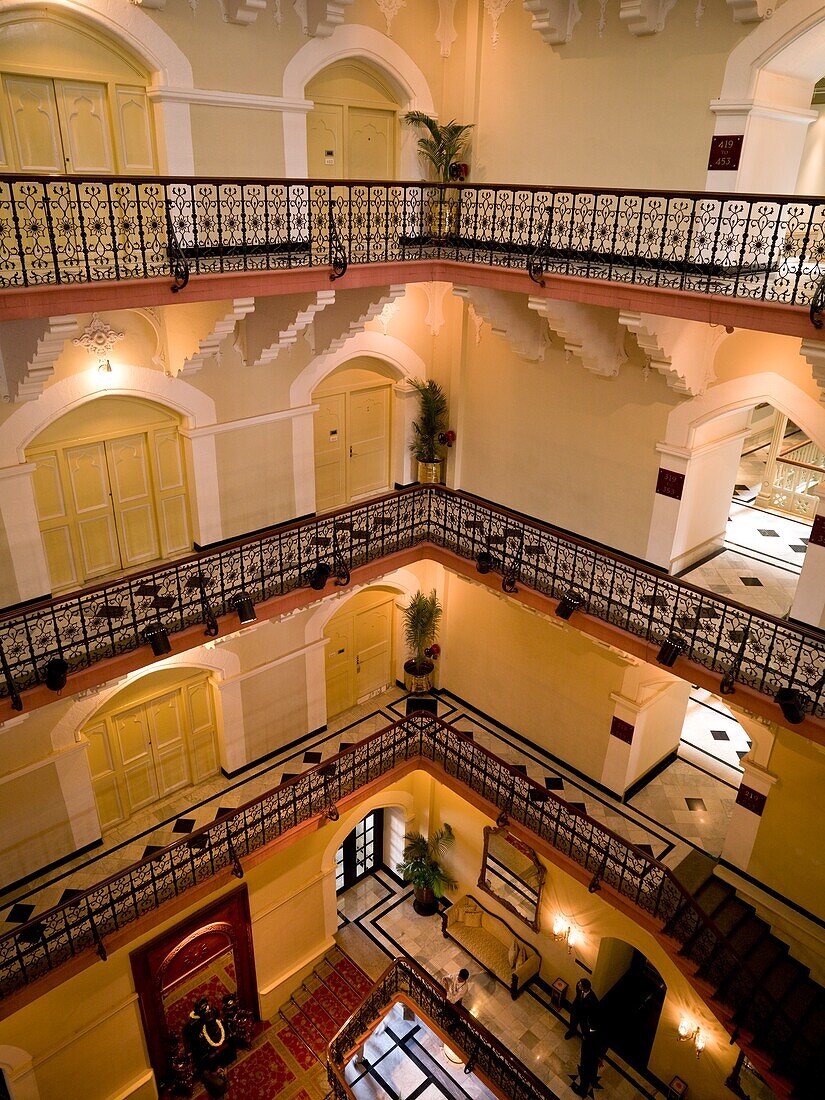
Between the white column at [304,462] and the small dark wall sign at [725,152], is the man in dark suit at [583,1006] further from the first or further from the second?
the small dark wall sign at [725,152]

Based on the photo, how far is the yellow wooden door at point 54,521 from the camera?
307 inches

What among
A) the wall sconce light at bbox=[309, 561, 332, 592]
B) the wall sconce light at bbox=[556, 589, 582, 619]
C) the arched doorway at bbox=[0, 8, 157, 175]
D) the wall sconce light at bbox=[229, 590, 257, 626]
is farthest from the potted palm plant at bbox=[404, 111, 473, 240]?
the wall sconce light at bbox=[229, 590, 257, 626]

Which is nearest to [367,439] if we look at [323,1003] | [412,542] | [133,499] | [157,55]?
[412,542]

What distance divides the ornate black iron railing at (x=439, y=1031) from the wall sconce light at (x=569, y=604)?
199 inches

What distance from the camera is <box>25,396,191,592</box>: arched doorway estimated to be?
7906 millimetres

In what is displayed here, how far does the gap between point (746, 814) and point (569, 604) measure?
3070 mm

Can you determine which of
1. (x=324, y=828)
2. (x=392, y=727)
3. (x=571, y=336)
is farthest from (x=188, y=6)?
(x=324, y=828)

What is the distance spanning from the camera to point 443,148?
380 inches

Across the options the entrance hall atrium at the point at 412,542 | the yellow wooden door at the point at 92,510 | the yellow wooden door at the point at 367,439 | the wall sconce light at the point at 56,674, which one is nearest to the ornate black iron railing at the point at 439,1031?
the entrance hall atrium at the point at 412,542

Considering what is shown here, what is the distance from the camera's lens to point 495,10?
9039 millimetres

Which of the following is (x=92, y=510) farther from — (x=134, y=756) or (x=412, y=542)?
(x=412, y=542)

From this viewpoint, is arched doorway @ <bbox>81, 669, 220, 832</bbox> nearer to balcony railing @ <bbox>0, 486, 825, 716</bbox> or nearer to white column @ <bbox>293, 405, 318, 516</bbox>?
balcony railing @ <bbox>0, 486, 825, 716</bbox>

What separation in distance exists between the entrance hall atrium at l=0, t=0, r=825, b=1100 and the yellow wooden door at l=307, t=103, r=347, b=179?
36 millimetres

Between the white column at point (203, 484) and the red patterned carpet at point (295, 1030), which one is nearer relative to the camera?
the white column at point (203, 484)
